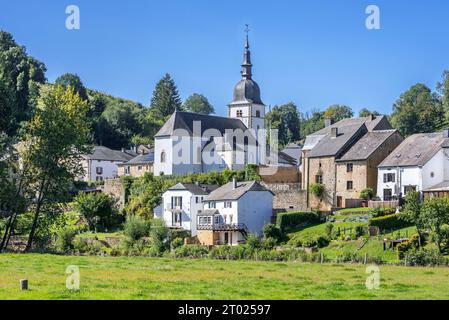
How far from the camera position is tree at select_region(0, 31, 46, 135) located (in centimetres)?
12574

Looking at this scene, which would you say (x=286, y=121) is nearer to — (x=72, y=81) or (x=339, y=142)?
(x=72, y=81)

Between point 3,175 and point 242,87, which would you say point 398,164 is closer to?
point 3,175

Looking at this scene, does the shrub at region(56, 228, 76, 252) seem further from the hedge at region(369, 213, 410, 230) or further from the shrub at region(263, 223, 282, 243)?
the hedge at region(369, 213, 410, 230)

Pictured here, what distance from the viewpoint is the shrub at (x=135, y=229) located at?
73.1 meters

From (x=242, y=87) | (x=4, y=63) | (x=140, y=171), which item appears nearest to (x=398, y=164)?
(x=140, y=171)

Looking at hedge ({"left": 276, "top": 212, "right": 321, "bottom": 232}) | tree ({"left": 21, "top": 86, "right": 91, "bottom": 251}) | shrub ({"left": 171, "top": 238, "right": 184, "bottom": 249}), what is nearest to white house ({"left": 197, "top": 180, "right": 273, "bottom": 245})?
shrub ({"left": 171, "top": 238, "right": 184, "bottom": 249})

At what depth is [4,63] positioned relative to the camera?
444 ft

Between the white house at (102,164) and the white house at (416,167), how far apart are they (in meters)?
49.0

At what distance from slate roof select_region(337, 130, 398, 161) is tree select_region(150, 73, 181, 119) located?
84.7 m

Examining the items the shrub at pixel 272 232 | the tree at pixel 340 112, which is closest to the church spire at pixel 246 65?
the tree at pixel 340 112

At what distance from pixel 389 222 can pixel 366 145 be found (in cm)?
1623

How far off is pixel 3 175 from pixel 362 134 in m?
35.6
